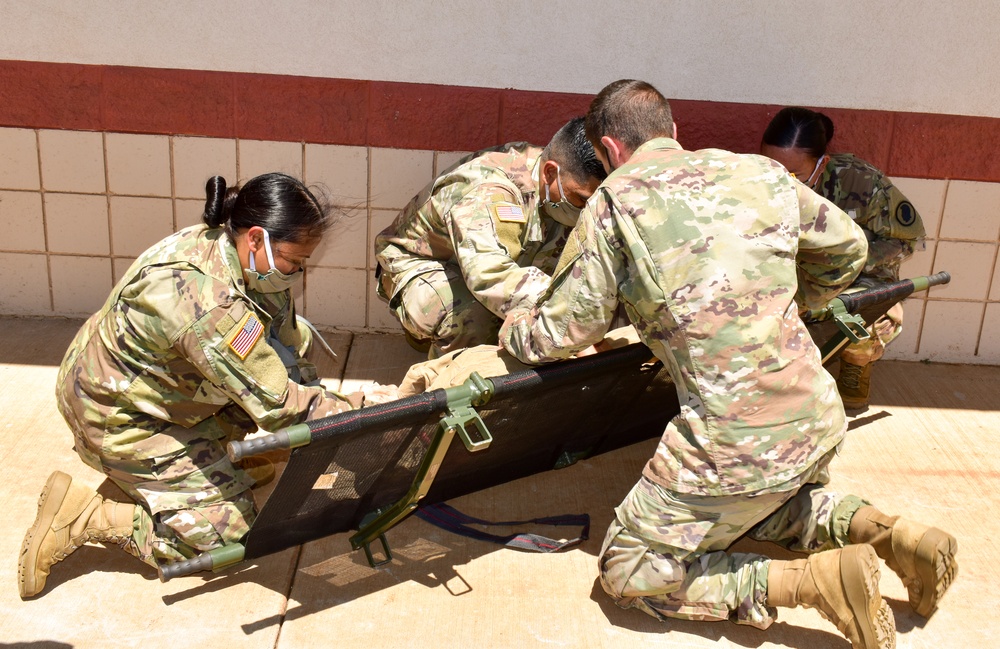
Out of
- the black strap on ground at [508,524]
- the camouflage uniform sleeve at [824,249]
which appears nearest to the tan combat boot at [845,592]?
the black strap on ground at [508,524]

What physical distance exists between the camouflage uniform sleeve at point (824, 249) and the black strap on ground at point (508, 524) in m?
1.09

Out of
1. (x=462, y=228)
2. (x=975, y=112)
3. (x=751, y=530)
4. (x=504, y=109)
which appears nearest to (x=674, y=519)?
(x=751, y=530)

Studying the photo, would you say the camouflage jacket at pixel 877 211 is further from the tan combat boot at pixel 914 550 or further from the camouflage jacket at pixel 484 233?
the tan combat boot at pixel 914 550

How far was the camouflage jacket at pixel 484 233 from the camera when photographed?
376cm

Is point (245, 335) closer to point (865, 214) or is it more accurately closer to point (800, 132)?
point (800, 132)

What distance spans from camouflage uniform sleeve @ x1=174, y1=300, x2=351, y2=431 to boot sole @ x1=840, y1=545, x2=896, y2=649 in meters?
1.66

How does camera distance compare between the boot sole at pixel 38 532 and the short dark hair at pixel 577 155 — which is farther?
the short dark hair at pixel 577 155

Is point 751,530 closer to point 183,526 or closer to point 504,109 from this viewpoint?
point 183,526

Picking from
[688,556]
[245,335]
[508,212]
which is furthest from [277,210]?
[688,556]

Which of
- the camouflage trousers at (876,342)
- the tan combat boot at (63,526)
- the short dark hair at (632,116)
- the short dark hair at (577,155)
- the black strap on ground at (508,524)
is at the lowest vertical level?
the black strap on ground at (508,524)

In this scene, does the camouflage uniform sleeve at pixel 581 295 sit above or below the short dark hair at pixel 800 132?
below

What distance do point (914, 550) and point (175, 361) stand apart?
7.53ft

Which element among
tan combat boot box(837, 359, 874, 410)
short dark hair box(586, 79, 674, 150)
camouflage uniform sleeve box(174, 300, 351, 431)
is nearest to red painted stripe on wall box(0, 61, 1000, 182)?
tan combat boot box(837, 359, 874, 410)

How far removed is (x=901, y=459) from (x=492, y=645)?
2.06 meters
